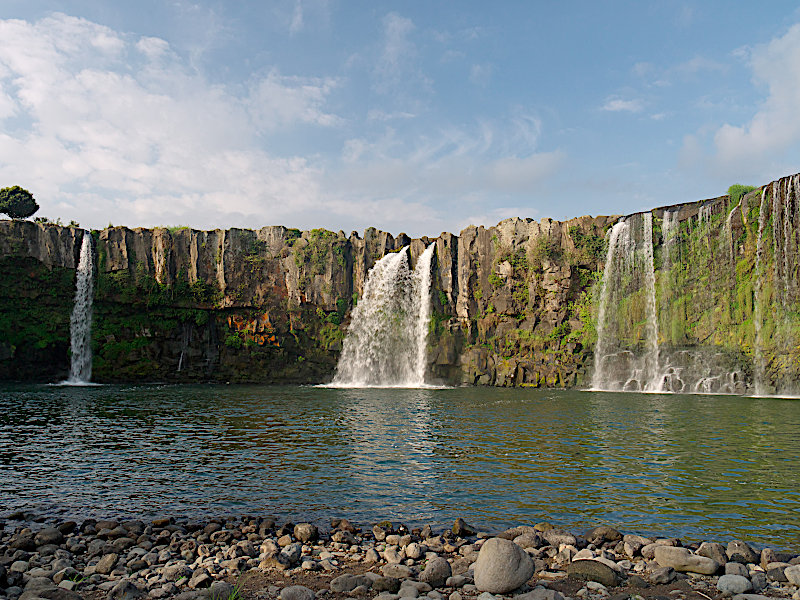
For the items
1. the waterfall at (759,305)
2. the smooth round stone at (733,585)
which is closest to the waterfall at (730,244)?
the waterfall at (759,305)

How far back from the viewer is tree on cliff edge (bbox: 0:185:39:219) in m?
55.9

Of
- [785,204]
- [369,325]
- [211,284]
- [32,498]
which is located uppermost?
[785,204]

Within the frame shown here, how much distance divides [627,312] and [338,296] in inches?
982

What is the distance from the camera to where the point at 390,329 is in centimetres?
5162

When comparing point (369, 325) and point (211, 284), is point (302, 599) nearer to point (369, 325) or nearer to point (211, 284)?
point (369, 325)

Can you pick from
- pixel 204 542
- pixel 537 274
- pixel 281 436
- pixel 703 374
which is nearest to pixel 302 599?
pixel 204 542

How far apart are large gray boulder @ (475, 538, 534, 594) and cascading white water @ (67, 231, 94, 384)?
5042cm

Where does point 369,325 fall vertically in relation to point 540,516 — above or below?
above

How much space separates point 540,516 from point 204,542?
6.01 m

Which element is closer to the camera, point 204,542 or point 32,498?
point 204,542

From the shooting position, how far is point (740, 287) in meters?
40.9

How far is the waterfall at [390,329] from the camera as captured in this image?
50.4 m

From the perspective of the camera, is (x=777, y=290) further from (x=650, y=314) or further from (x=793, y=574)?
(x=793, y=574)

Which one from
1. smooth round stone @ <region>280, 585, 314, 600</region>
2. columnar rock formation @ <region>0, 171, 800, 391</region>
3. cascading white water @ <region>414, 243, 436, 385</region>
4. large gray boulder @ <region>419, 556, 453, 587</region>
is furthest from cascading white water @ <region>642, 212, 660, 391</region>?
smooth round stone @ <region>280, 585, 314, 600</region>
